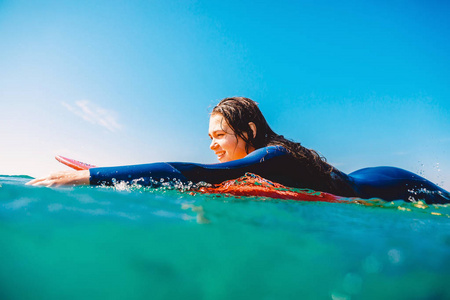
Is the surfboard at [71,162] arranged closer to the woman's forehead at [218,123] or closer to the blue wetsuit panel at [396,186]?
the woman's forehead at [218,123]

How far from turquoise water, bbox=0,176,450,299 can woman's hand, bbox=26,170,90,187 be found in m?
0.20

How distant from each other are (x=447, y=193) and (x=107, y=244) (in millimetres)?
5132

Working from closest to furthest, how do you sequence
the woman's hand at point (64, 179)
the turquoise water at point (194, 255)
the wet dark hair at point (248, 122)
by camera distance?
the turquoise water at point (194, 255) < the woman's hand at point (64, 179) < the wet dark hair at point (248, 122)

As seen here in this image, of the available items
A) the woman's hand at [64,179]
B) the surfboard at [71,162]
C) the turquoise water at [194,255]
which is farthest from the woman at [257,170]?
the surfboard at [71,162]

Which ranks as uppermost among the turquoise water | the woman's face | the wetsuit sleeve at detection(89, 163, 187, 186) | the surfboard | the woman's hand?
the woman's face

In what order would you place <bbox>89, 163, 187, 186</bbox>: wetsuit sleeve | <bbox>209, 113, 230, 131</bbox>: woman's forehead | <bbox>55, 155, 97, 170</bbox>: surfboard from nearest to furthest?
<bbox>89, 163, 187, 186</bbox>: wetsuit sleeve
<bbox>55, 155, 97, 170</bbox>: surfboard
<bbox>209, 113, 230, 131</bbox>: woman's forehead

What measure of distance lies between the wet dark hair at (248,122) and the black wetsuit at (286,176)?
356mm

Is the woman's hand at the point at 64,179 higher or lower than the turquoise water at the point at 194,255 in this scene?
higher

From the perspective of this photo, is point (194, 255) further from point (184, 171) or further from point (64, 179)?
point (64, 179)

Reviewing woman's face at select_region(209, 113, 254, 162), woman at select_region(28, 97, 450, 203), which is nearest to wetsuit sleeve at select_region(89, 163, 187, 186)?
woman at select_region(28, 97, 450, 203)

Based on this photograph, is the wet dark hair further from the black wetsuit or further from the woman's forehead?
the black wetsuit

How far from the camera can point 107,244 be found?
4.70 feet

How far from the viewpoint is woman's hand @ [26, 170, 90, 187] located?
2201 mm

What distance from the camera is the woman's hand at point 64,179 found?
2.20 meters
